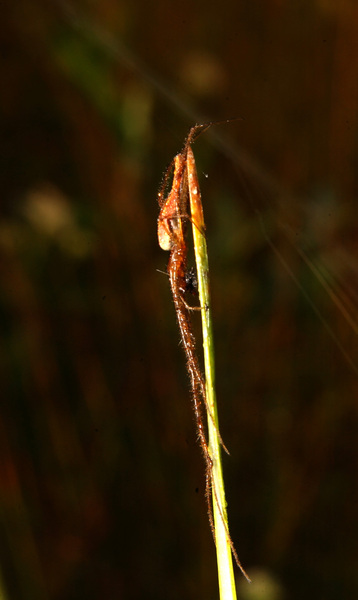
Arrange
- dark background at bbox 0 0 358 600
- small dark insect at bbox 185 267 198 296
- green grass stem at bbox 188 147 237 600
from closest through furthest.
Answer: green grass stem at bbox 188 147 237 600 → small dark insect at bbox 185 267 198 296 → dark background at bbox 0 0 358 600

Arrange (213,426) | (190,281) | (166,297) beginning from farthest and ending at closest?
(166,297) < (190,281) < (213,426)

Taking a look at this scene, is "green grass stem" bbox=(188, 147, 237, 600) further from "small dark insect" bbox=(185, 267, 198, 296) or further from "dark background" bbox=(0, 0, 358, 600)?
"dark background" bbox=(0, 0, 358, 600)

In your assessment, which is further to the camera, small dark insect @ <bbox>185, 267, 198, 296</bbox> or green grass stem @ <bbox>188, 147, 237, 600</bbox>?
small dark insect @ <bbox>185, 267, 198, 296</bbox>

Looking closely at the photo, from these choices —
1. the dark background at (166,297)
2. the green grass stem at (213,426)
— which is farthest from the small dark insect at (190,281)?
the dark background at (166,297)

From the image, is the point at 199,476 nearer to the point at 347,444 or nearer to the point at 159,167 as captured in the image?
the point at 347,444

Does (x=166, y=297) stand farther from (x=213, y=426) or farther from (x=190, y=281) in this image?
(x=213, y=426)

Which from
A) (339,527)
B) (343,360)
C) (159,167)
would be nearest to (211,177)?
(159,167)

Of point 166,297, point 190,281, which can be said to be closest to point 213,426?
point 190,281

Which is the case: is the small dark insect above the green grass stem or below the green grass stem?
above

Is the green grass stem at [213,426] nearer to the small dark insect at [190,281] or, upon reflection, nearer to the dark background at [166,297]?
the small dark insect at [190,281]

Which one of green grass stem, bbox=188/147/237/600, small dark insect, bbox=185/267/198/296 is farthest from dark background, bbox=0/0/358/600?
green grass stem, bbox=188/147/237/600
